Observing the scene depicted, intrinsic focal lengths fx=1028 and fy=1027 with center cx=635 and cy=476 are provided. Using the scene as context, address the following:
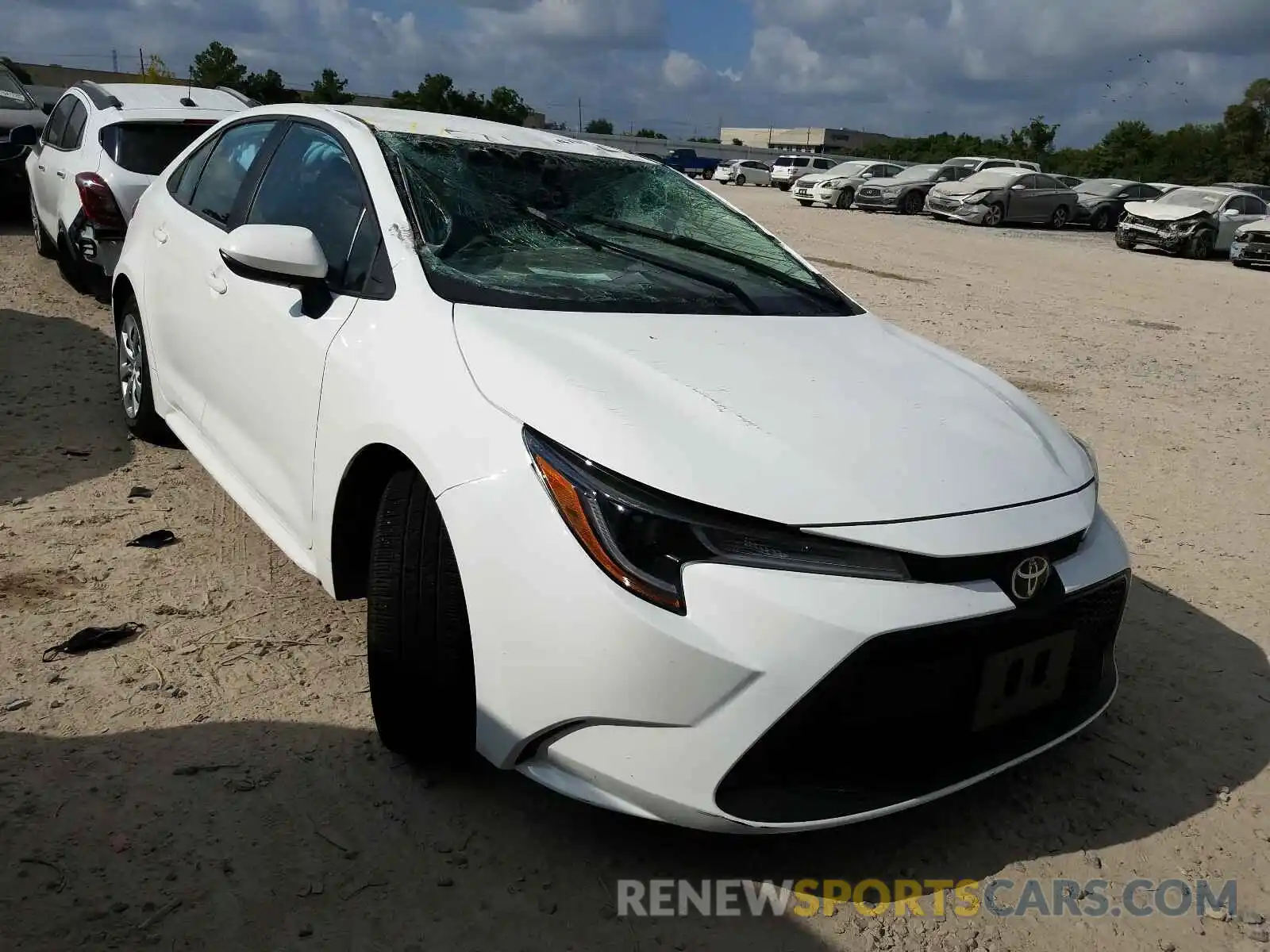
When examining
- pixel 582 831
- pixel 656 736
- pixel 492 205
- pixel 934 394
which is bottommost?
pixel 582 831

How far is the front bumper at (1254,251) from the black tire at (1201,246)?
840mm

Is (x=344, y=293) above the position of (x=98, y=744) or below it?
above

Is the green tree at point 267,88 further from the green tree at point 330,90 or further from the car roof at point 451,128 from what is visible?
the car roof at point 451,128

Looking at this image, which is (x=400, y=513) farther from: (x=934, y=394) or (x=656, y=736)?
(x=934, y=394)

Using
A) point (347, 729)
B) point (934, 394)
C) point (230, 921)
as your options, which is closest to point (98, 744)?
point (347, 729)

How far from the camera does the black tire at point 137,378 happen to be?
4.32 metres

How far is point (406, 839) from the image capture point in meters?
2.31

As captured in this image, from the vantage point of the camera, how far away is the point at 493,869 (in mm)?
2246

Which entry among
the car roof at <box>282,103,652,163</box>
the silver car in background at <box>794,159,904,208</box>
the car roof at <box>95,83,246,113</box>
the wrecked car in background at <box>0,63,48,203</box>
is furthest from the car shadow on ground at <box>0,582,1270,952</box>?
the silver car in background at <box>794,159,904,208</box>

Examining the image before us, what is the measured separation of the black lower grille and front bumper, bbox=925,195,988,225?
23490 mm

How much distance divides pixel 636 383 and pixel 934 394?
0.85 meters

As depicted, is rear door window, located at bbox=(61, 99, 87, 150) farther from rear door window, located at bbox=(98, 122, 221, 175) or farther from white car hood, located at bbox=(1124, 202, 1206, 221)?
white car hood, located at bbox=(1124, 202, 1206, 221)

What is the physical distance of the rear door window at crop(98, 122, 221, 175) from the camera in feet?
22.1

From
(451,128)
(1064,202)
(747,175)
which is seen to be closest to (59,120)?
(451,128)
